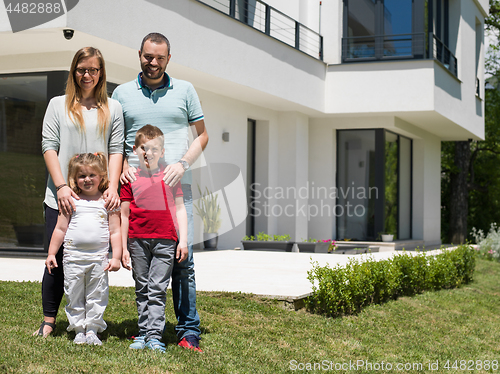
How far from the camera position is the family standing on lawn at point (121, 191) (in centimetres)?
343

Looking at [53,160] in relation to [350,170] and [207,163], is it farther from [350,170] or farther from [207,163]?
[350,170]

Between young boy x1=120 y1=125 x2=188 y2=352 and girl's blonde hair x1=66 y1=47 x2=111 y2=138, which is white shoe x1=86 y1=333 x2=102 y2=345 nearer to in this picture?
young boy x1=120 y1=125 x2=188 y2=352

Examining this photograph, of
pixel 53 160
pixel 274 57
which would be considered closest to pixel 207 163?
pixel 274 57

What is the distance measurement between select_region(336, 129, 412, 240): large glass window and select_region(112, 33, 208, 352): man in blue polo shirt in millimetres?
11033

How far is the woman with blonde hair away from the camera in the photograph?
350cm

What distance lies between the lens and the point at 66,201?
339 cm

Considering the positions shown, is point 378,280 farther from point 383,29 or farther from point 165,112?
point 383,29

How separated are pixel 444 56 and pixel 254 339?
1253 centimetres

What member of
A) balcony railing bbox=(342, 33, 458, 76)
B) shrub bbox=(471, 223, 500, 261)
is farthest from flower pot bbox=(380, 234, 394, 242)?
balcony railing bbox=(342, 33, 458, 76)

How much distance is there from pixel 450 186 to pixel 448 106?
950 centimetres

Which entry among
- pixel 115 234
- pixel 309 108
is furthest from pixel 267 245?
pixel 115 234

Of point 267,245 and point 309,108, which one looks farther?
point 309,108

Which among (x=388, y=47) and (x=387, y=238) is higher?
(x=388, y=47)

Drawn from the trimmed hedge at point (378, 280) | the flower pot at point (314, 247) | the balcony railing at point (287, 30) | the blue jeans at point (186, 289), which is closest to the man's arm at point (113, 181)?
the blue jeans at point (186, 289)
